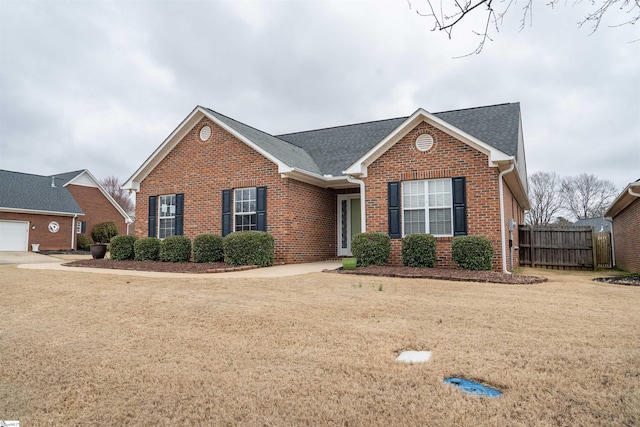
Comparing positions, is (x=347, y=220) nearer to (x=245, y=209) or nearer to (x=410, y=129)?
(x=245, y=209)

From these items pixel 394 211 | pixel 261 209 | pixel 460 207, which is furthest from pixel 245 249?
pixel 460 207

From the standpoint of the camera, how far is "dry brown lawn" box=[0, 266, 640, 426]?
2.54 metres

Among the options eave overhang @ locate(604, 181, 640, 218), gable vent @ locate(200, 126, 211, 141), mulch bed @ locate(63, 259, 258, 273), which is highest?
gable vent @ locate(200, 126, 211, 141)

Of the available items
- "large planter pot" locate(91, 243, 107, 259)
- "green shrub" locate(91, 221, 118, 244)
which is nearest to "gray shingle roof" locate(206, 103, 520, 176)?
"large planter pot" locate(91, 243, 107, 259)

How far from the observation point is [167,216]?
48.8 feet

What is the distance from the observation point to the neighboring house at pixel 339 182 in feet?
Result: 35.1

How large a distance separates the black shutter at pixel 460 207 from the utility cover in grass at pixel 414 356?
7.50 meters

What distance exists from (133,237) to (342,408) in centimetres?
1336

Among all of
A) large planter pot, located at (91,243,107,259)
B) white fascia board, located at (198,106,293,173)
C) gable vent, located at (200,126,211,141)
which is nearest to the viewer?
white fascia board, located at (198,106,293,173)

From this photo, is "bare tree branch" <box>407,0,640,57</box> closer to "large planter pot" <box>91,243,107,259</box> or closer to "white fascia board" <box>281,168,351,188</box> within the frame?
"white fascia board" <box>281,168,351,188</box>

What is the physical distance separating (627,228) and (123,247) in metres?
17.4

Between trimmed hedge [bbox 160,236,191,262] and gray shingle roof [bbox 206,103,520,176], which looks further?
trimmed hedge [bbox 160,236,191,262]

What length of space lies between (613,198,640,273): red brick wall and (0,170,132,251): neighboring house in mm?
30433

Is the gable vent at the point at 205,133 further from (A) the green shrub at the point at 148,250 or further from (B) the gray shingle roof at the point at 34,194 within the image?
(B) the gray shingle roof at the point at 34,194
